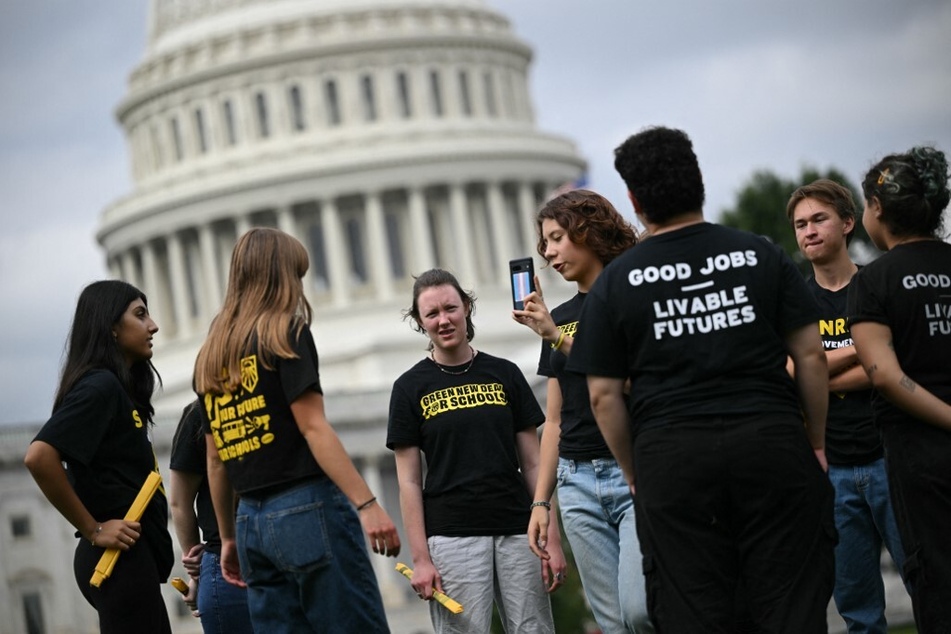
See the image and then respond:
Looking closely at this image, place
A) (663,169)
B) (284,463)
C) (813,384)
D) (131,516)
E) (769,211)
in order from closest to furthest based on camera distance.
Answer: (663,169)
(813,384)
(284,463)
(131,516)
(769,211)

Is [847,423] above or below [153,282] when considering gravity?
below

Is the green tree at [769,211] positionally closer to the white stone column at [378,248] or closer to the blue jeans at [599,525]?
the white stone column at [378,248]

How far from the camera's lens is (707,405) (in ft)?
29.9

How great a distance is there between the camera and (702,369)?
9133mm

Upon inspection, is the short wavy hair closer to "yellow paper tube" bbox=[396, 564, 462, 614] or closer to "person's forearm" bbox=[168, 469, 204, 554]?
"yellow paper tube" bbox=[396, 564, 462, 614]

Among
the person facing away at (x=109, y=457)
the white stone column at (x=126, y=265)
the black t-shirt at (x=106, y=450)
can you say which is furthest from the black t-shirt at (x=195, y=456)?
the white stone column at (x=126, y=265)

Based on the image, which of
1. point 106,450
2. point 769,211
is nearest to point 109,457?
point 106,450

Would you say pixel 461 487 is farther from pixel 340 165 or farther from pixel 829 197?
pixel 340 165

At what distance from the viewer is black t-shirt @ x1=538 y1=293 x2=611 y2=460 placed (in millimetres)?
11352

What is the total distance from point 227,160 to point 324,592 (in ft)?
276

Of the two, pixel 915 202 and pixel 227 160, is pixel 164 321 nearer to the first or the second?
pixel 227 160

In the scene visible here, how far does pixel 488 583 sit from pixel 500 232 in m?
79.9

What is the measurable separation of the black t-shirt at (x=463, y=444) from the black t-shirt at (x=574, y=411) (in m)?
0.42

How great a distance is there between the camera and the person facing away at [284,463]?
33.3 ft
